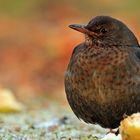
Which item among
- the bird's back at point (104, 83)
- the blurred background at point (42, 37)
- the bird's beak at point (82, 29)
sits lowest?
the bird's back at point (104, 83)

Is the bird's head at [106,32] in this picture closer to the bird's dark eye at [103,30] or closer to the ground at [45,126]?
the bird's dark eye at [103,30]

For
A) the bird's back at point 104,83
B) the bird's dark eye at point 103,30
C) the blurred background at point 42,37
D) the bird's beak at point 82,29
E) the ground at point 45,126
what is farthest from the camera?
the blurred background at point 42,37

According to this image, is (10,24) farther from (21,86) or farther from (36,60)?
(21,86)

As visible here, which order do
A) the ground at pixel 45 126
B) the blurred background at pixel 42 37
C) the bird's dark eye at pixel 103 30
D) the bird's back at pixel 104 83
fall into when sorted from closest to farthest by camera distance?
the bird's back at pixel 104 83, the bird's dark eye at pixel 103 30, the ground at pixel 45 126, the blurred background at pixel 42 37

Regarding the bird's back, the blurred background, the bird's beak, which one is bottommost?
the bird's back

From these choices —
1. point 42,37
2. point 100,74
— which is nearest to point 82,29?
point 100,74

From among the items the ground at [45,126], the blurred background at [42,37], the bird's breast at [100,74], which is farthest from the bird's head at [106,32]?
the blurred background at [42,37]

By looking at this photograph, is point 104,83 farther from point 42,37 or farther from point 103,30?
point 42,37

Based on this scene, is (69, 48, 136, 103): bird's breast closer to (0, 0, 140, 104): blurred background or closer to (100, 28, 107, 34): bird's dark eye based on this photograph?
(100, 28, 107, 34): bird's dark eye

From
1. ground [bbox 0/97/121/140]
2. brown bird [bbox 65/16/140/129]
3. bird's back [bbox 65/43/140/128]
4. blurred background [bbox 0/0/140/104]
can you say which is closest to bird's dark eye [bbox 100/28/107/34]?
brown bird [bbox 65/16/140/129]
